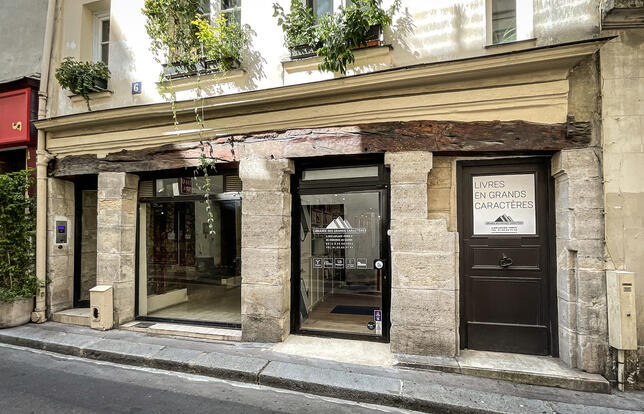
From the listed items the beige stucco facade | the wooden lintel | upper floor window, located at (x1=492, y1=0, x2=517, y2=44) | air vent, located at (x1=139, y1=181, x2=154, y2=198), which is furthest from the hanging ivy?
air vent, located at (x1=139, y1=181, x2=154, y2=198)

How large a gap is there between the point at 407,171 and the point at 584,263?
224cm

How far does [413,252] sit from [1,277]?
714 centimetres

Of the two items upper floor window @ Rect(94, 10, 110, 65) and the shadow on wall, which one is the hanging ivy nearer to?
the shadow on wall

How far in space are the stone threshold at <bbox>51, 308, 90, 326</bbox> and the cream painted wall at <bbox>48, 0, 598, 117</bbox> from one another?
378cm

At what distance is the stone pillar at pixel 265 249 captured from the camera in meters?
4.59

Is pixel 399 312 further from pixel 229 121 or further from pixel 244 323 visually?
pixel 229 121

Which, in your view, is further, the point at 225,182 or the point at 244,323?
the point at 225,182

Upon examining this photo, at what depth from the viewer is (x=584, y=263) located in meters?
3.61

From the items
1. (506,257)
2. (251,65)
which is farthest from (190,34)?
(506,257)

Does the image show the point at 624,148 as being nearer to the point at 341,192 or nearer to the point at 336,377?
the point at 341,192

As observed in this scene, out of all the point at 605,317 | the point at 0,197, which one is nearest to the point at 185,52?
the point at 0,197

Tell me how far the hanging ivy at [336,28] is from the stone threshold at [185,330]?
4.22 meters

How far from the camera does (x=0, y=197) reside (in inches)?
216

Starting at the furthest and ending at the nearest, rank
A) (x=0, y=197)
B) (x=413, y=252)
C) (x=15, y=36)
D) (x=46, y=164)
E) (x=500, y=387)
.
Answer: (x=15, y=36) < (x=46, y=164) < (x=0, y=197) < (x=413, y=252) < (x=500, y=387)
